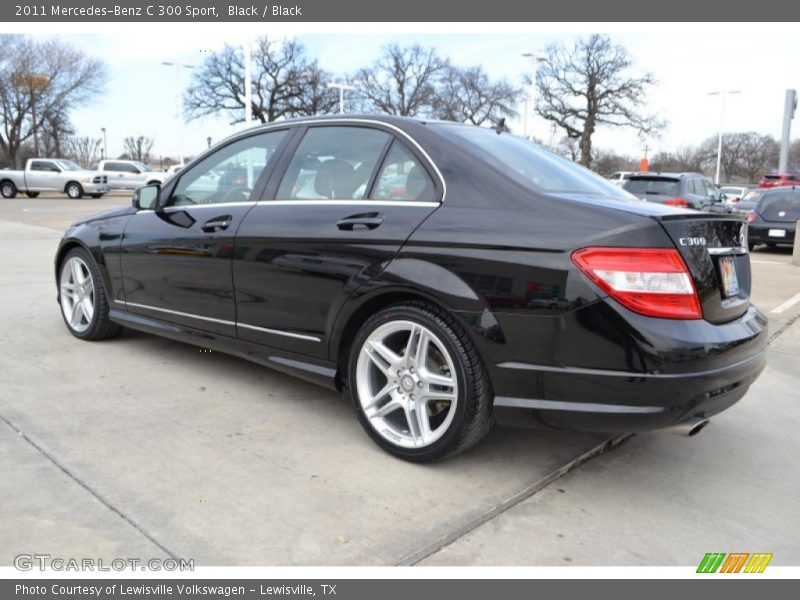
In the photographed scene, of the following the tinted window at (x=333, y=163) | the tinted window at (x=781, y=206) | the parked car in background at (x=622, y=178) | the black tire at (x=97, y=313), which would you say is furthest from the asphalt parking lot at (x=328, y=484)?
the tinted window at (x=781, y=206)

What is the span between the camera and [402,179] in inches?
124

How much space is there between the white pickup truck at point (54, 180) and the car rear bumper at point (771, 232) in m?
25.3

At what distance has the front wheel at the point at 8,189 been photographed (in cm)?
2934

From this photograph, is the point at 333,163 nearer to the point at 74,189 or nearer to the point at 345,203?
the point at 345,203

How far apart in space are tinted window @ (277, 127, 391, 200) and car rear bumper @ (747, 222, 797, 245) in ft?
39.9

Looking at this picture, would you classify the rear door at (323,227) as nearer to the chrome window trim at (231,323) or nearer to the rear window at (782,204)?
the chrome window trim at (231,323)

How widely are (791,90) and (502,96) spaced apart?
23.1 meters

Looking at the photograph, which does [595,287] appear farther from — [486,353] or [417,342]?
[417,342]

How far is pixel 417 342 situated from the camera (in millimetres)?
2941

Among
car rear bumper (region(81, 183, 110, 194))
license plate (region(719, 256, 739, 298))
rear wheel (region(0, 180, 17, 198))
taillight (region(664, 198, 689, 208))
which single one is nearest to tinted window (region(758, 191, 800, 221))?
taillight (region(664, 198, 689, 208))

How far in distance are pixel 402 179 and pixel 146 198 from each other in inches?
84.5

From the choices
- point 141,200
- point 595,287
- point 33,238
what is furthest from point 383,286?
point 33,238
